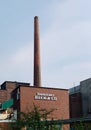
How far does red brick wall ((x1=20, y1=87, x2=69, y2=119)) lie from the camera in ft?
159

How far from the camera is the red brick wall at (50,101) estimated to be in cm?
4831

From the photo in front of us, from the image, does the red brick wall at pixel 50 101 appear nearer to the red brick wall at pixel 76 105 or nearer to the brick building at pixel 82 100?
the brick building at pixel 82 100

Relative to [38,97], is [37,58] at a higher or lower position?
higher

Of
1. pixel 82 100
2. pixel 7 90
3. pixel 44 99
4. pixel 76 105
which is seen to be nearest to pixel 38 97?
pixel 44 99

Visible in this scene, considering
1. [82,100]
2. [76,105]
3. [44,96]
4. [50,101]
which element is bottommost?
[50,101]

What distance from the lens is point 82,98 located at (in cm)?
6312

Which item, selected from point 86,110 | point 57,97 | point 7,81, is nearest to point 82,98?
point 86,110

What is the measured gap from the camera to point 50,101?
165 ft

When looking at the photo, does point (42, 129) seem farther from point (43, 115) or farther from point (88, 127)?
point (88, 127)

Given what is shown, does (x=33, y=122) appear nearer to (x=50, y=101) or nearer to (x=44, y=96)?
(x=44, y=96)

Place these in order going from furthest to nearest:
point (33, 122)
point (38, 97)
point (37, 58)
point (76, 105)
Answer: point (76, 105), point (37, 58), point (38, 97), point (33, 122)

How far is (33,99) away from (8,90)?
77.0 feet

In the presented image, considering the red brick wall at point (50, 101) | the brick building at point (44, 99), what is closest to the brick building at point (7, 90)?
the brick building at point (44, 99)

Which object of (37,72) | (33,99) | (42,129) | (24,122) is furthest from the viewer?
(37,72)
